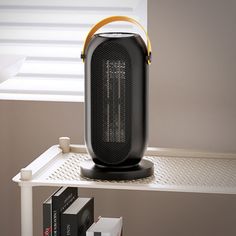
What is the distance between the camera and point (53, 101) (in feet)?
8.07

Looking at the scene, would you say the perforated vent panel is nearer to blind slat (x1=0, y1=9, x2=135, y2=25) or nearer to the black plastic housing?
the black plastic housing

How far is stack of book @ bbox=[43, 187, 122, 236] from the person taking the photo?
6.58 ft

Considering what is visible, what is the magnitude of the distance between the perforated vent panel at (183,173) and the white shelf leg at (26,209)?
0.07 meters

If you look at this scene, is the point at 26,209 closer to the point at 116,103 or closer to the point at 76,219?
the point at 76,219

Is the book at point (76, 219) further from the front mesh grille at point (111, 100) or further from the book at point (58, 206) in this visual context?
the front mesh grille at point (111, 100)

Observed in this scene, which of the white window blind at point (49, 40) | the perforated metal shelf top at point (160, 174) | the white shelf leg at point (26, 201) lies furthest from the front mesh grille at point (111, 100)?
the white window blind at point (49, 40)

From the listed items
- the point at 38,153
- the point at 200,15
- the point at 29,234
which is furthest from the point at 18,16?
the point at 29,234

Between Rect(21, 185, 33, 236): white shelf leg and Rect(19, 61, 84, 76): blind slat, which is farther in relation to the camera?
Rect(19, 61, 84, 76): blind slat

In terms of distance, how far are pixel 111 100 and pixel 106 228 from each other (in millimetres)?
361

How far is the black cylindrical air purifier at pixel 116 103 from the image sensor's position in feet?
6.35

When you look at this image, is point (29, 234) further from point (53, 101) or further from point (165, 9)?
point (165, 9)

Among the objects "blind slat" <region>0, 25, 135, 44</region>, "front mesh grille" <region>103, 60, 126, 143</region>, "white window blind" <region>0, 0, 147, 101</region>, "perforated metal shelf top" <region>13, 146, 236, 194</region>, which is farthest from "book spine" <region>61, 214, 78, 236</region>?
"blind slat" <region>0, 25, 135, 44</region>

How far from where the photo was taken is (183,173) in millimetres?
2072

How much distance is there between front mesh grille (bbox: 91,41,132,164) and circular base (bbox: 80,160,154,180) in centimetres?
3
